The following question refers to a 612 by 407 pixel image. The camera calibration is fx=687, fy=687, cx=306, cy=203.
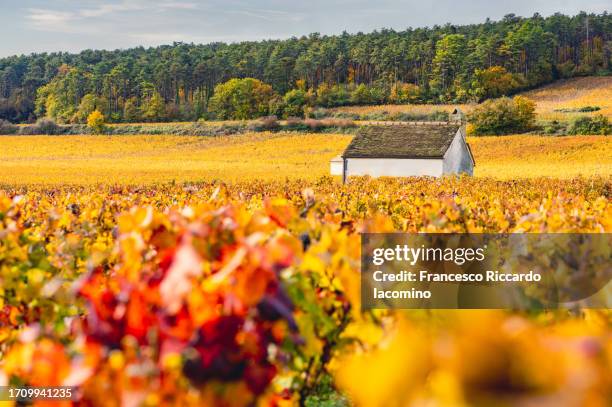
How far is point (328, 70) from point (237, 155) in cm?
6697

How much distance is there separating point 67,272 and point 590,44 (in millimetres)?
142832

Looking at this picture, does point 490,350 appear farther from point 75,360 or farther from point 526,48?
point 526,48

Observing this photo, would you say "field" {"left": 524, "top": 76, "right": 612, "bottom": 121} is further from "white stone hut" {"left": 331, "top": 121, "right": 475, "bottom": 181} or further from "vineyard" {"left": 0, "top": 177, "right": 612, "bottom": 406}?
"vineyard" {"left": 0, "top": 177, "right": 612, "bottom": 406}

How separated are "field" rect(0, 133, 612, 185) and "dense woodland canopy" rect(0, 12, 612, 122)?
2590 centimetres

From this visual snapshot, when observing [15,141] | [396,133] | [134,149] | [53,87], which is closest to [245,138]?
[134,149]

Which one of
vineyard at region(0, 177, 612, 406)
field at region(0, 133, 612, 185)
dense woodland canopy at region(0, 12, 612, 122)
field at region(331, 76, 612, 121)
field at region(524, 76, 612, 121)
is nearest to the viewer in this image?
vineyard at region(0, 177, 612, 406)

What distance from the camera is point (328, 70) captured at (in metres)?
134

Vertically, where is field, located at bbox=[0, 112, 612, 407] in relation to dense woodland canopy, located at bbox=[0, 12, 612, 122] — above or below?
below

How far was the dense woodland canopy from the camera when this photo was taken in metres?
112

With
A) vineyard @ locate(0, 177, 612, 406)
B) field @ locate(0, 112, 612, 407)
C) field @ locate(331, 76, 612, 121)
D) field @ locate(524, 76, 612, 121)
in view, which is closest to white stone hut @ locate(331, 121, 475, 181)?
field @ locate(0, 112, 612, 407)

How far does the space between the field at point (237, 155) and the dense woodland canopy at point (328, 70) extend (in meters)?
25.9

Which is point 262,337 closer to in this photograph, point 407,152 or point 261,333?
point 261,333

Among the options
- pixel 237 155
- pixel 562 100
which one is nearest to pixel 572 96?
pixel 562 100

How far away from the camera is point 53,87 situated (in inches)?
4993
